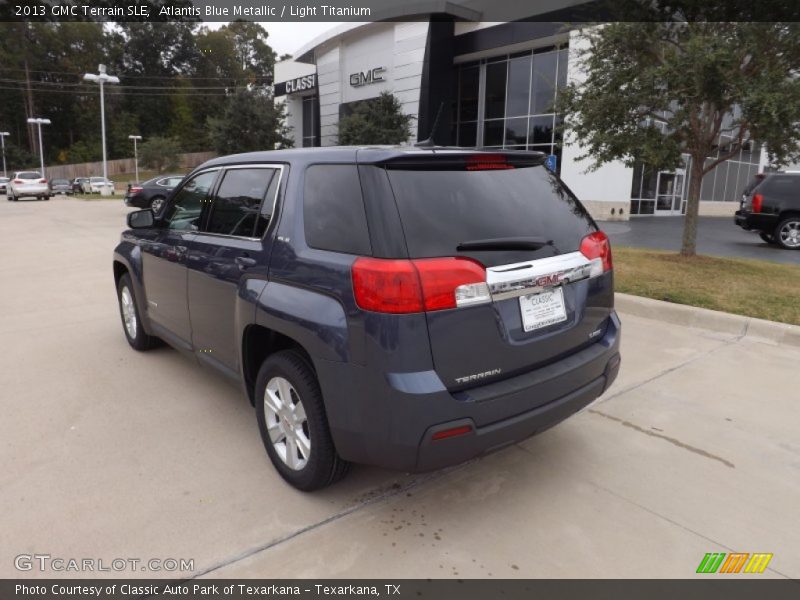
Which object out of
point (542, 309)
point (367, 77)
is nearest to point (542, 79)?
point (367, 77)

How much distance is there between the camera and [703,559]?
8.48 feet

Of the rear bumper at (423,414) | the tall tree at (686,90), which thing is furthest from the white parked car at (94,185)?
the rear bumper at (423,414)

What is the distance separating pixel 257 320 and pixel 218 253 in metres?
0.75

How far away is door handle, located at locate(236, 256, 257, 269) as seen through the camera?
321cm

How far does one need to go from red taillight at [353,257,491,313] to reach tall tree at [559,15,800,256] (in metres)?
7.15

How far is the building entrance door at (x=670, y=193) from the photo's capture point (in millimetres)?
25422

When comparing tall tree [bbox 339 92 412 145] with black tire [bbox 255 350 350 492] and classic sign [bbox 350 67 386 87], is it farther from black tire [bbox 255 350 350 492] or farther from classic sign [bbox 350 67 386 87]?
black tire [bbox 255 350 350 492]

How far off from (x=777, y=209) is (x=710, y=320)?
33.1 feet

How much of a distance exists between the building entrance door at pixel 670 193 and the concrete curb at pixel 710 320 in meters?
20.6

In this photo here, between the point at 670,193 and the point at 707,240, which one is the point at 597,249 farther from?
the point at 670,193

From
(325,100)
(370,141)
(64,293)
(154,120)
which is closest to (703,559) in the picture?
(64,293)

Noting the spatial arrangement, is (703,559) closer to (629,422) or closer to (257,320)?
(629,422)

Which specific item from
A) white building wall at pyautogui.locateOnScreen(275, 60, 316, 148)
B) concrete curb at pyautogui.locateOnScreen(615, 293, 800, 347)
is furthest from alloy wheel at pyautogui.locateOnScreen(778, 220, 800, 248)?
white building wall at pyautogui.locateOnScreen(275, 60, 316, 148)

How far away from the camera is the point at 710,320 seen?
20.5 feet
